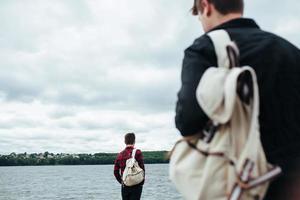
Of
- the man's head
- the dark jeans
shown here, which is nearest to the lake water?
the dark jeans

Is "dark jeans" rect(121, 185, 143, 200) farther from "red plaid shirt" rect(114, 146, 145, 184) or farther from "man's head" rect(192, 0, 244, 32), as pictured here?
"man's head" rect(192, 0, 244, 32)

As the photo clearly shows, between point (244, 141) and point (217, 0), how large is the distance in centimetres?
73

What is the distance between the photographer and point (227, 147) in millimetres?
2215

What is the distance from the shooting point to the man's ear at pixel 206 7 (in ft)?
8.46

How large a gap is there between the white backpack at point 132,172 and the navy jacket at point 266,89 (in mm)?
8812

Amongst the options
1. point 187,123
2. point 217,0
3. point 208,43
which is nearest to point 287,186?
point 187,123

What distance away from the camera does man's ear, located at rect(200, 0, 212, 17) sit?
2.58 meters

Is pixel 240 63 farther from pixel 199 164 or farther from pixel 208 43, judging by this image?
pixel 199 164

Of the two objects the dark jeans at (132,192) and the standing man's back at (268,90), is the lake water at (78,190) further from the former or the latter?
the standing man's back at (268,90)

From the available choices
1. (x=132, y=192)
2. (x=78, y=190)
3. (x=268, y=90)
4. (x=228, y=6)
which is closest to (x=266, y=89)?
(x=268, y=90)

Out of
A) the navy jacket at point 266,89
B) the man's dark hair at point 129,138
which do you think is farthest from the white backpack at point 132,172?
the navy jacket at point 266,89

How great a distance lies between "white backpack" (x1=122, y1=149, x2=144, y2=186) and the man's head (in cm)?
870

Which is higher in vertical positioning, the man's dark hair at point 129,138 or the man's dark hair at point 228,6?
the man's dark hair at point 129,138

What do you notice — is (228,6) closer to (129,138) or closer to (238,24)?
(238,24)
